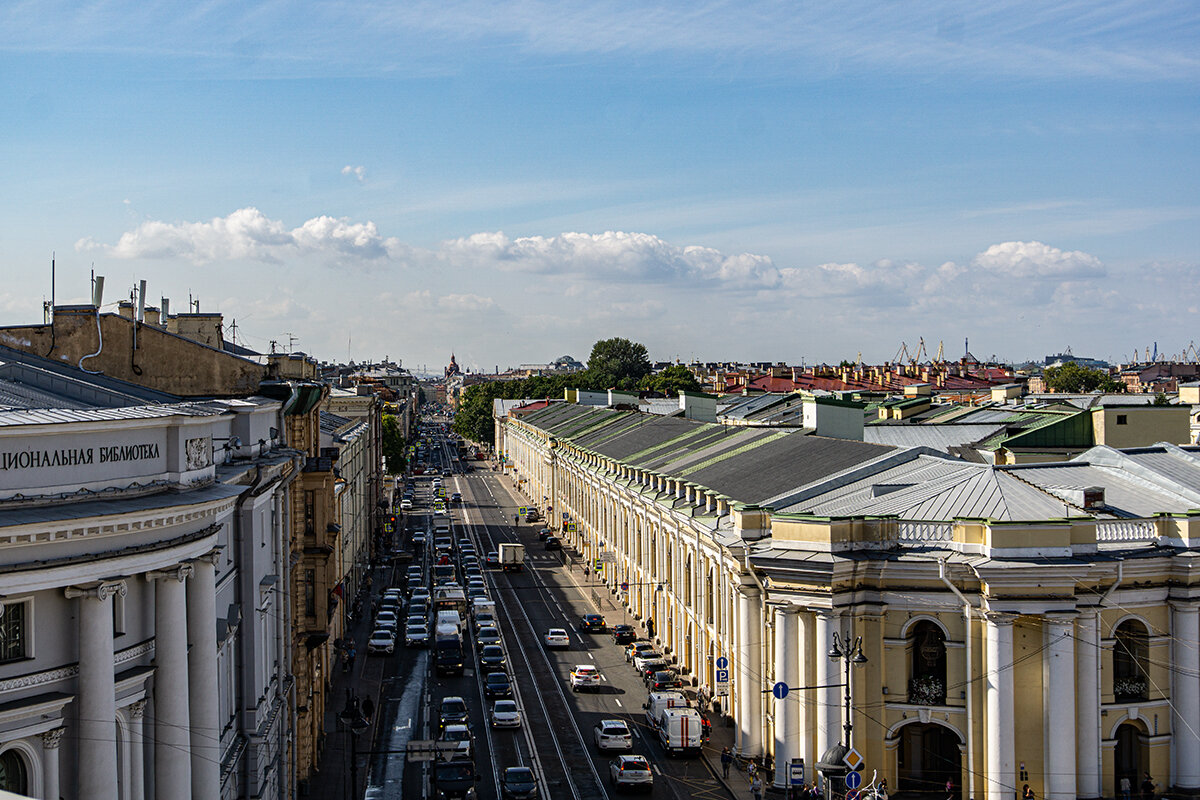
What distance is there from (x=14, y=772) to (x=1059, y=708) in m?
28.8

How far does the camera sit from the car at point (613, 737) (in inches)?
1907

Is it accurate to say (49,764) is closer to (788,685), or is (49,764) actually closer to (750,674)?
(788,685)

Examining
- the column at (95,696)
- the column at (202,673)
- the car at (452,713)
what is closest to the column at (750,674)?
the car at (452,713)

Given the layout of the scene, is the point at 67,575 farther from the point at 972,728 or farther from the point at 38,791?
the point at 972,728

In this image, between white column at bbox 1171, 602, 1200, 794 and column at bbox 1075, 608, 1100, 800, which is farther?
white column at bbox 1171, 602, 1200, 794

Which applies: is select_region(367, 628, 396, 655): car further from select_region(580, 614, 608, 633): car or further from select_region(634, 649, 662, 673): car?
select_region(634, 649, 662, 673): car

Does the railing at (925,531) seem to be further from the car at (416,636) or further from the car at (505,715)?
the car at (416,636)

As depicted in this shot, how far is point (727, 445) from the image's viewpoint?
241 feet

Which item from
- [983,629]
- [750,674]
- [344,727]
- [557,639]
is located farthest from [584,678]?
[983,629]

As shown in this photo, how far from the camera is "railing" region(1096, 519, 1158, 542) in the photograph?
38.8m

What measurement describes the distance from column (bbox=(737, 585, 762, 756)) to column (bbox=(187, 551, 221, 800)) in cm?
2288

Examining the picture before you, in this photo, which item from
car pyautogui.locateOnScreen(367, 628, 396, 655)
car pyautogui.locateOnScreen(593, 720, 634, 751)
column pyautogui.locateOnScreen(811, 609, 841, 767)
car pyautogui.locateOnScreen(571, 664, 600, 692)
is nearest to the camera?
column pyautogui.locateOnScreen(811, 609, 841, 767)

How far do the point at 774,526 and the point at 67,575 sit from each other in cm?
2577

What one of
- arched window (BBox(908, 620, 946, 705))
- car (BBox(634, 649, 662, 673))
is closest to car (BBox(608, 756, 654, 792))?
arched window (BBox(908, 620, 946, 705))
